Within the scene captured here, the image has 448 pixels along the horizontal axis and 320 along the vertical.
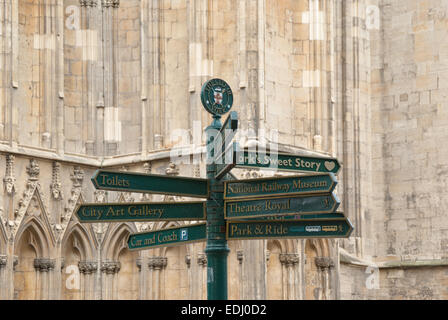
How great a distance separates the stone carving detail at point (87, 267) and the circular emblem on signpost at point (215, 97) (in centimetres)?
1074

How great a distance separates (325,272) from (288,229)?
11.1 metres

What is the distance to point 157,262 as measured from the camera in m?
18.8

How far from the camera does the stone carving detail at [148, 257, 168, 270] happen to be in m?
18.8

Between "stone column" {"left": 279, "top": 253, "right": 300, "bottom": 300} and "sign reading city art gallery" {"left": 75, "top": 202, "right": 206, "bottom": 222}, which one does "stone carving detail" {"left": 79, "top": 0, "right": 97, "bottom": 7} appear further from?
"sign reading city art gallery" {"left": 75, "top": 202, "right": 206, "bottom": 222}

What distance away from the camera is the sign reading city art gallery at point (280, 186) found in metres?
8.23

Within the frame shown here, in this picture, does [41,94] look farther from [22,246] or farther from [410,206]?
[410,206]

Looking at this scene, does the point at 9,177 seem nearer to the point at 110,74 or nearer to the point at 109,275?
the point at 109,275

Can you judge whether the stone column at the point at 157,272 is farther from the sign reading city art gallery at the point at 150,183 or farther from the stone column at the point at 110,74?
the sign reading city art gallery at the point at 150,183

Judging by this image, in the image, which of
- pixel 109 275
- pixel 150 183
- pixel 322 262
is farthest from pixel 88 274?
pixel 150 183

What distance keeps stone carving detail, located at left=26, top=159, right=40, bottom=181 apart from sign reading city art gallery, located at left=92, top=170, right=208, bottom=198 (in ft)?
31.4

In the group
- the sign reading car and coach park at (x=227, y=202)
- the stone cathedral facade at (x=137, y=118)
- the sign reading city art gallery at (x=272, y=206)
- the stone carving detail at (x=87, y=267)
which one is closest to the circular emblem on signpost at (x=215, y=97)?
the sign reading car and coach park at (x=227, y=202)

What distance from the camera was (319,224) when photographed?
27.6 feet
